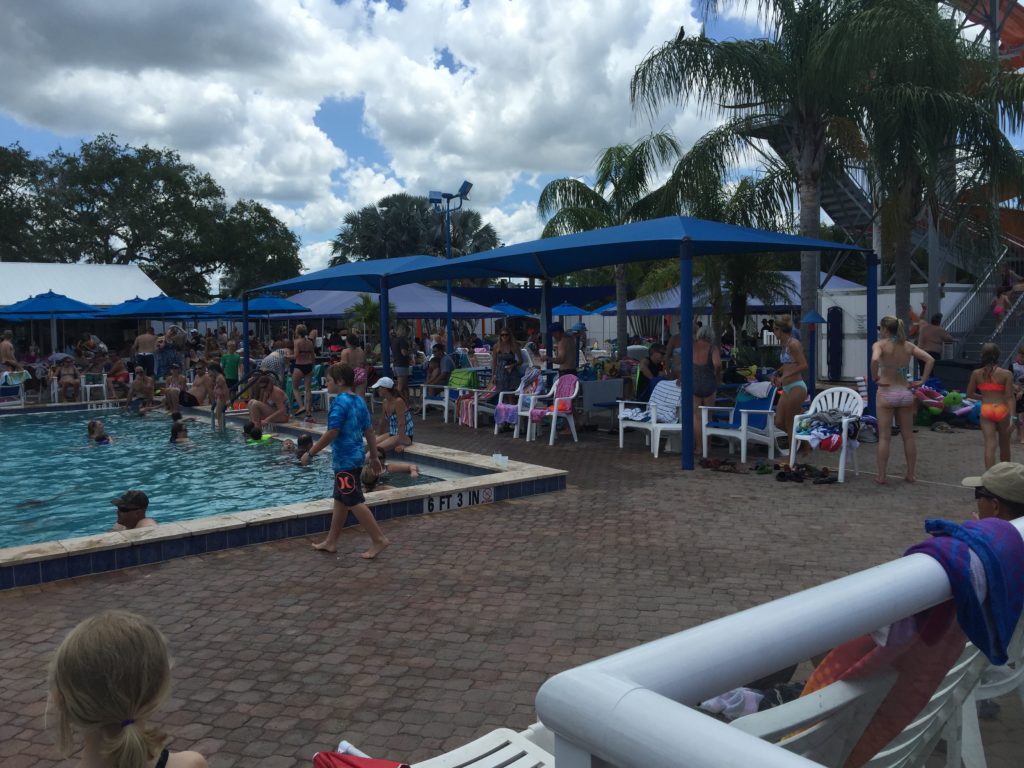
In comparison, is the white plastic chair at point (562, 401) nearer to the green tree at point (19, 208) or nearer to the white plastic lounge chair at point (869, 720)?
the white plastic lounge chair at point (869, 720)

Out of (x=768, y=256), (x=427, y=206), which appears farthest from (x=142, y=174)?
(x=768, y=256)

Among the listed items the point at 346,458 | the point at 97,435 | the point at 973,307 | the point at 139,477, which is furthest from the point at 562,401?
the point at 973,307

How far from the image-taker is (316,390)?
54.8 ft

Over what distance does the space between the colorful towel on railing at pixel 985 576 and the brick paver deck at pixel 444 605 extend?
1.59 m

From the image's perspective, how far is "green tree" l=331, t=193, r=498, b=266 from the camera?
46.7 m

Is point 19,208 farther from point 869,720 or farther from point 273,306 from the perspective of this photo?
point 869,720

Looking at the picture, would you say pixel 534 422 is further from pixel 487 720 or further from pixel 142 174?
pixel 142 174

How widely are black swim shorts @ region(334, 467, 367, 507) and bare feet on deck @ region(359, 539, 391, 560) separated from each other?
1.13 ft

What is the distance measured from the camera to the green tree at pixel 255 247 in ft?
138

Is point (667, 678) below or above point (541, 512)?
above

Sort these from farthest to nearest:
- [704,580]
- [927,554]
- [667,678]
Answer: [704,580] < [927,554] < [667,678]

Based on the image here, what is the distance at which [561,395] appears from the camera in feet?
38.1

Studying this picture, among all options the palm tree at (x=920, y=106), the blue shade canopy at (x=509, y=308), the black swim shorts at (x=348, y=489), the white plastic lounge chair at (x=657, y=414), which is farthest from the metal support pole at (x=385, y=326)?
the blue shade canopy at (x=509, y=308)

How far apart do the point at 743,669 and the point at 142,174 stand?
4394 cm
